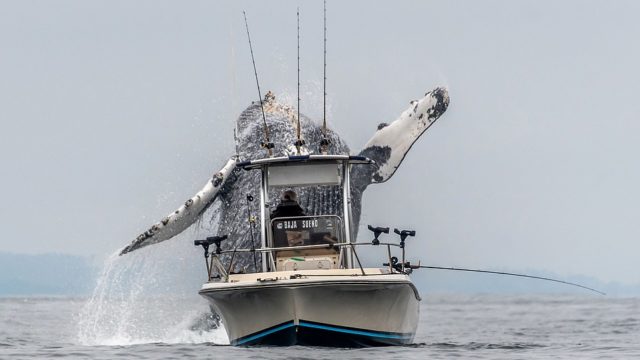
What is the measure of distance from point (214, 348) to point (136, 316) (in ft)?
29.6

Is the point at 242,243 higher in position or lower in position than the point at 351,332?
higher

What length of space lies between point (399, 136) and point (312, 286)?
8389 millimetres

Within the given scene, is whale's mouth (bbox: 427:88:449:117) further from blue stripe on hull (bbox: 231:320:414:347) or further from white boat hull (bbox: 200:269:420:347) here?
blue stripe on hull (bbox: 231:320:414:347)

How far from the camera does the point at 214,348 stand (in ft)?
64.5

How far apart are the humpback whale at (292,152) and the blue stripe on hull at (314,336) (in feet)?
16.9

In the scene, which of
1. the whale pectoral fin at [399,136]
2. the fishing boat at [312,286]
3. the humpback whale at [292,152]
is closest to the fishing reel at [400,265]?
the fishing boat at [312,286]

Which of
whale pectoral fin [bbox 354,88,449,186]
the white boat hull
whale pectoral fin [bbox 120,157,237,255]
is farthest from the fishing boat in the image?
whale pectoral fin [bbox 354,88,449,186]

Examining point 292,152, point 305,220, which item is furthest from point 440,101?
point 305,220

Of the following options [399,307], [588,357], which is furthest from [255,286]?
[588,357]

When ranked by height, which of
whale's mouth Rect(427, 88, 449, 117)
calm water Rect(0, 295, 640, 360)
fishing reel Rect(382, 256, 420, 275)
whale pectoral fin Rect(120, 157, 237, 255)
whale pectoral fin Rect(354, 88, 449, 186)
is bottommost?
calm water Rect(0, 295, 640, 360)

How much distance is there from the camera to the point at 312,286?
17.5m

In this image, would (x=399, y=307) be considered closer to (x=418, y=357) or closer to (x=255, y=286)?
(x=418, y=357)

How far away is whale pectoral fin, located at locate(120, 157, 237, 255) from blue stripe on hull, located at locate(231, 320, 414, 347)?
4373 mm

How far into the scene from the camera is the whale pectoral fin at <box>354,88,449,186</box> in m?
25.5
